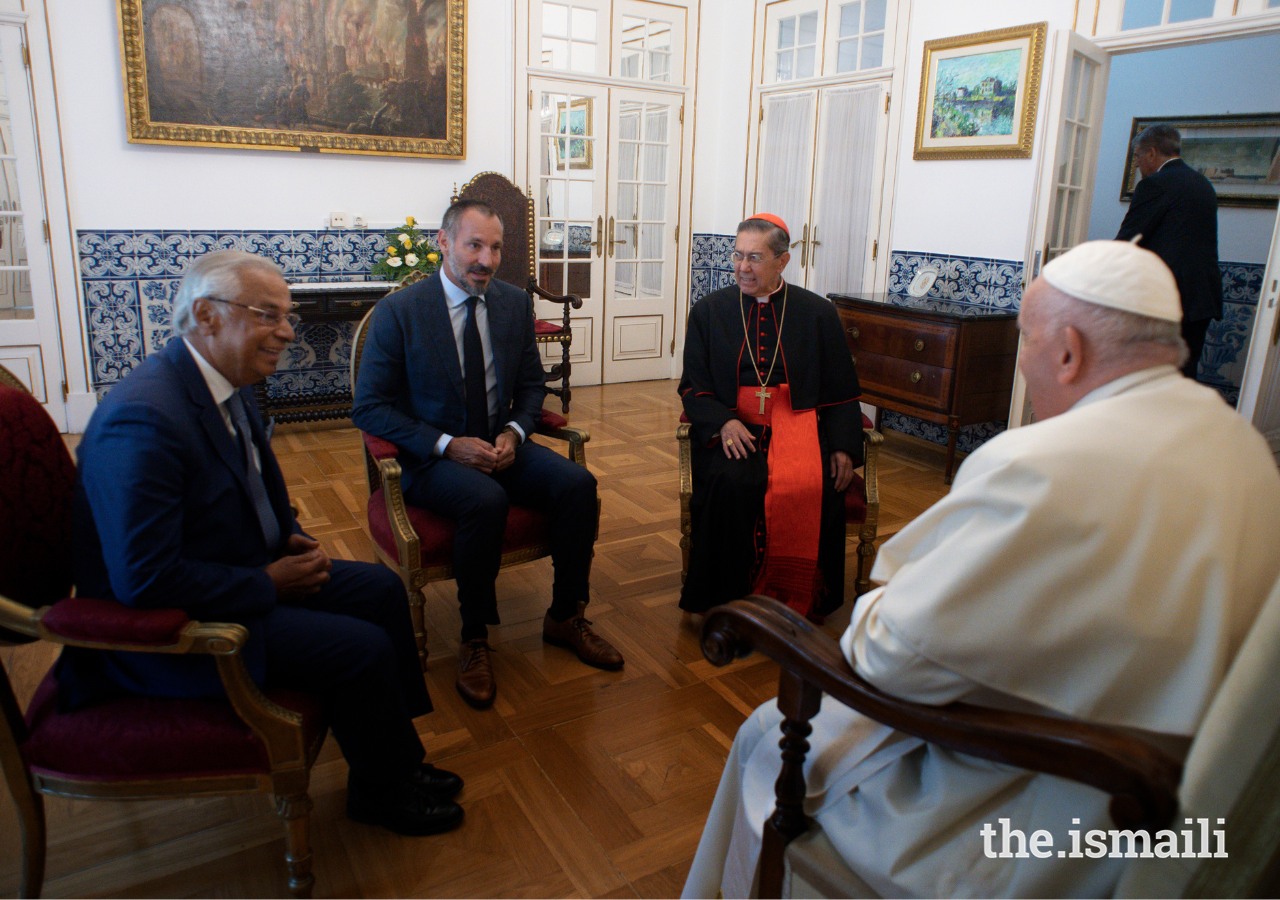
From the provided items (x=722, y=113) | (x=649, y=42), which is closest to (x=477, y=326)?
(x=649, y=42)

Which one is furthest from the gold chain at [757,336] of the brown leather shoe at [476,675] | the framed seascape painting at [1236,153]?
the framed seascape painting at [1236,153]

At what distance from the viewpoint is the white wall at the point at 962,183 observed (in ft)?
15.8

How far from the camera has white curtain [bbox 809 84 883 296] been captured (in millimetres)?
5816

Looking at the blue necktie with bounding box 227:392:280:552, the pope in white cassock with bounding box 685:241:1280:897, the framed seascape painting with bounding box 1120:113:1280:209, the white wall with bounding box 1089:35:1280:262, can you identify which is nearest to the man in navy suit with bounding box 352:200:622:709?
the blue necktie with bounding box 227:392:280:552

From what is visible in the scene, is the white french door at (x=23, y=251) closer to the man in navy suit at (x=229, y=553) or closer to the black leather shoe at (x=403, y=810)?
the man in navy suit at (x=229, y=553)

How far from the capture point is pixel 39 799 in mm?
1620

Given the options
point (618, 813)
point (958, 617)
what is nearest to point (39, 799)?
point (618, 813)

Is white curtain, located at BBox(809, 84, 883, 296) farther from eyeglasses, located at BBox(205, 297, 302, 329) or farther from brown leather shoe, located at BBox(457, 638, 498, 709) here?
eyeglasses, located at BBox(205, 297, 302, 329)

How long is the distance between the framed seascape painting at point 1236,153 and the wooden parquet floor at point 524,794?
4.56 metres

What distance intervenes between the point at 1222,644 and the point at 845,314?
14.8 feet

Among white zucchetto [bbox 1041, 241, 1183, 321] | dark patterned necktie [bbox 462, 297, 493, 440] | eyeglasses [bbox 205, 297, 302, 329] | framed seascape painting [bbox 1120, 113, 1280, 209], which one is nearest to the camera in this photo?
white zucchetto [bbox 1041, 241, 1183, 321]

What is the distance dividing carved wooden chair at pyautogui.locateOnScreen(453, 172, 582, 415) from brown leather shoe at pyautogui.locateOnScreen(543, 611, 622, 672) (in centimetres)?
331

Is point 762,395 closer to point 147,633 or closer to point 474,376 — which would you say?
point 474,376

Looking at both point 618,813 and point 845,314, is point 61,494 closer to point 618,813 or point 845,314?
point 618,813
